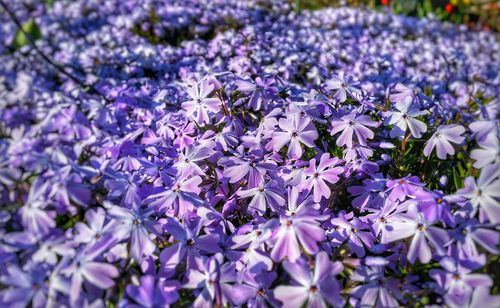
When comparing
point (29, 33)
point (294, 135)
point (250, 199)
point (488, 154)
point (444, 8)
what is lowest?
point (444, 8)

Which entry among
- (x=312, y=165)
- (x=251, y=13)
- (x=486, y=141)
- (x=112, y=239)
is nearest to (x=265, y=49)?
(x=251, y=13)

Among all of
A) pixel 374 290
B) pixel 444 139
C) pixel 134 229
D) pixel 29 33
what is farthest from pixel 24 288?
pixel 29 33

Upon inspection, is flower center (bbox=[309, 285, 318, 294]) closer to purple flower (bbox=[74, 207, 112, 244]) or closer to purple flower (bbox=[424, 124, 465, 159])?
purple flower (bbox=[74, 207, 112, 244])

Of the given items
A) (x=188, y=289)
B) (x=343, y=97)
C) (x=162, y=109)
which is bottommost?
(x=188, y=289)

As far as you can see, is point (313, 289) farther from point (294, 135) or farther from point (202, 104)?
point (202, 104)

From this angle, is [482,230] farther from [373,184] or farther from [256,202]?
[256,202]
